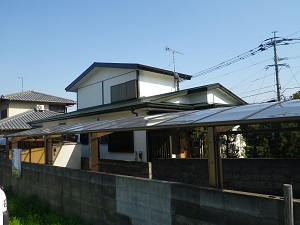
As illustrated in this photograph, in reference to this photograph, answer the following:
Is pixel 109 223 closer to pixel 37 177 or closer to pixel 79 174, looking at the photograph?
pixel 79 174

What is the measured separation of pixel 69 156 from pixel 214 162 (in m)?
9.91

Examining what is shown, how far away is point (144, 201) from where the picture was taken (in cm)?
508

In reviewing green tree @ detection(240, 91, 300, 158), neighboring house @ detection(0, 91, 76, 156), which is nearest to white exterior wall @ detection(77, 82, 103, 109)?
neighboring house @ detection(0, 91, 76, 156)

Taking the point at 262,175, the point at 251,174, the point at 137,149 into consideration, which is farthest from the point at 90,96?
the point at 262,175

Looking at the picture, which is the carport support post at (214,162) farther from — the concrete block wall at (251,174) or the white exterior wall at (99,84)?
the white exterior wall at (99,84)

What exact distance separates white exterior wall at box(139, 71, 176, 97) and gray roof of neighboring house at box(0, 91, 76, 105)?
53.9 feet

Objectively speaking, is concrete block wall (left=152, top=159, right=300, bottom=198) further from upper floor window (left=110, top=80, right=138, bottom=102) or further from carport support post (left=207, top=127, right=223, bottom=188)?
upper floor window (left=110, top=80, right=138, bottom=102)

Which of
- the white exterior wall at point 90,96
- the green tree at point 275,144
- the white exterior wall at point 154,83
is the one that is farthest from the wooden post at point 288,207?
the white exterior wall at point 90,96

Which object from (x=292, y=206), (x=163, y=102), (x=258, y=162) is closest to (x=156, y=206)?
(x=292, y=206)

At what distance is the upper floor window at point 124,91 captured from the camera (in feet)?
49.1

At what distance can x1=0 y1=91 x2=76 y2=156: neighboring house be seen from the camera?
2492 centimetres

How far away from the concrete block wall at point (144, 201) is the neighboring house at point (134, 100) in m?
4.81

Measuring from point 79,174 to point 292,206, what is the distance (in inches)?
193

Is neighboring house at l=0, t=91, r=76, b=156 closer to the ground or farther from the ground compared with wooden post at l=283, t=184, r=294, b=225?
farther from the ground
